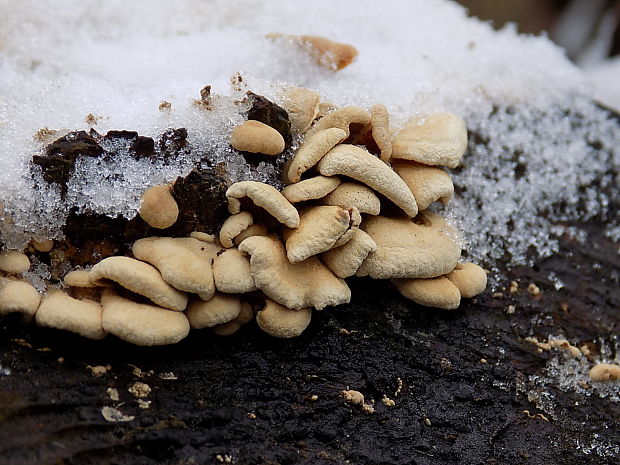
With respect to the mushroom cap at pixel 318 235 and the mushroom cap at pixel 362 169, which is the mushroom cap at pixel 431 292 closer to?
the mushroom cap at pixel 362 169

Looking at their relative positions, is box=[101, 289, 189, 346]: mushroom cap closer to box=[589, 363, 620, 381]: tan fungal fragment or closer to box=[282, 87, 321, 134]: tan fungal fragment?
box=[282, 87, 321, 134]: tan fungal fragment

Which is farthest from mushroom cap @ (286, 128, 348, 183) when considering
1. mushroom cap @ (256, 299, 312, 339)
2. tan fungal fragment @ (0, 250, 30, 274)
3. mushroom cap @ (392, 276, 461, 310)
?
tan fungal fragment @ (0, 250, 30, 274)

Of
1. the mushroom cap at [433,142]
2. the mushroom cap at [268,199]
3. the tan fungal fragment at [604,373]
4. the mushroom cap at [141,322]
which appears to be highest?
the mushroom cap at [433,142]

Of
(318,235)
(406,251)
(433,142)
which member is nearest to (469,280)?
(406,251)

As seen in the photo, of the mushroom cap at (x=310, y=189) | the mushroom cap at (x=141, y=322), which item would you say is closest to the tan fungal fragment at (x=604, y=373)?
the mushroom cap at (x=310, y=189)

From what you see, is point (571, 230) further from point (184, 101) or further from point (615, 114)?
point (184, 101)

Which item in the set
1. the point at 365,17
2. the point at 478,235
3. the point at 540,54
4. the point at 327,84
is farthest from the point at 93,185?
the point at 540,54

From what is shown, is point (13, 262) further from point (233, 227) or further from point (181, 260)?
point (233, 227)
